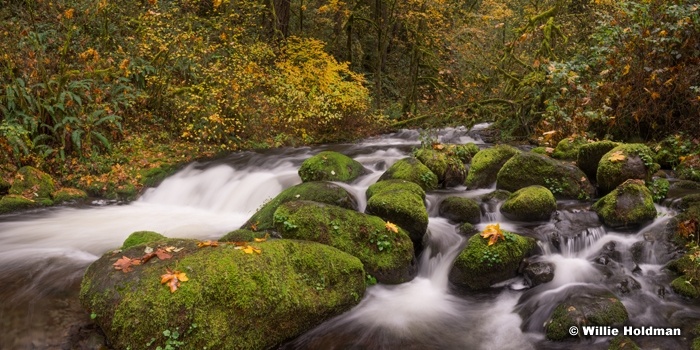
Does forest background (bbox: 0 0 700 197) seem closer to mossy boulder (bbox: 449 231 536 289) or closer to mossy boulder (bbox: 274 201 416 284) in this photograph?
mossy boulder (bbox: 449 231 536 289)

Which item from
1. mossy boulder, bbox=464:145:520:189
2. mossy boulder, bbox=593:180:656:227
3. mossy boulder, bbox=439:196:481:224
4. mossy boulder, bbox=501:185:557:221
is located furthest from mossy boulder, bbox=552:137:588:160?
mossy boulder, bbox=439:196:481:224

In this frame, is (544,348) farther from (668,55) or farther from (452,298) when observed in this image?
(668,55)

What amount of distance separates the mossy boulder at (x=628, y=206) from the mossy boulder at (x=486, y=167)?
212 cm

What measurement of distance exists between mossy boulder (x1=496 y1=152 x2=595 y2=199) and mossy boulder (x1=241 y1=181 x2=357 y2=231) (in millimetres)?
2827

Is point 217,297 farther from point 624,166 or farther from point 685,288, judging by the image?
point 624,166

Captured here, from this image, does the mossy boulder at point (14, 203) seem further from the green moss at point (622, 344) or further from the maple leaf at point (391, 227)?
the green moss at point (622, 344)

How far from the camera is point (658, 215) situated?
6566mm

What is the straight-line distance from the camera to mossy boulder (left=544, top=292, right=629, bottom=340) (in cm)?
461

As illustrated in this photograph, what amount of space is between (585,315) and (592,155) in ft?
13.8

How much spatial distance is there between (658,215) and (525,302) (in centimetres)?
273

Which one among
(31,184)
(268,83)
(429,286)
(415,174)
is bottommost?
(429,286)

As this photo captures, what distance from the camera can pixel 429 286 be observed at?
A: 19.7ft

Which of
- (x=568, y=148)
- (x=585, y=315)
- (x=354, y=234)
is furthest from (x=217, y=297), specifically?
(x=568, y=148)

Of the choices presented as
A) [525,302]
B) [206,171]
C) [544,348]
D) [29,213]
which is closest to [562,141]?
[525,302]
